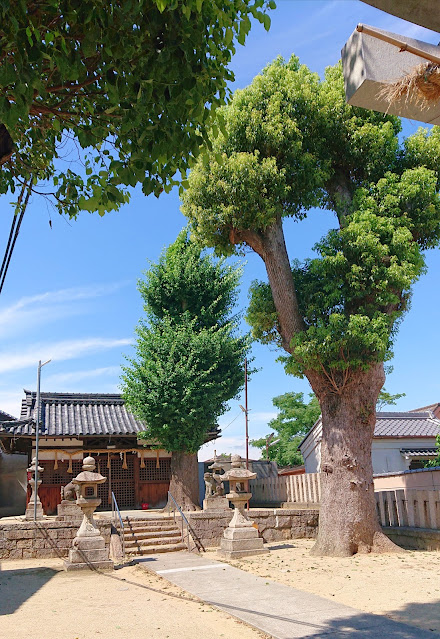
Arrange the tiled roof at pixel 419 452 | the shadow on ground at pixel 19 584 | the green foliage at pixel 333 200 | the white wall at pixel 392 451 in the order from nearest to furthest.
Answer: the shadow on ground at pixel 19 584, the green foliage at pixel 333 200, the tiled roof at pixel 419 452, the white wall at pixel 392 451

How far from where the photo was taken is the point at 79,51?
14.4 feet

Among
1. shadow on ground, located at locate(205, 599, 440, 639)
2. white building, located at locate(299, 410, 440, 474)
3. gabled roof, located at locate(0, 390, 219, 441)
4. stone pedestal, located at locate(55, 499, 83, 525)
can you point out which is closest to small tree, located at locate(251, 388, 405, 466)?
white building, located at locate(299, 410, 440, 474)

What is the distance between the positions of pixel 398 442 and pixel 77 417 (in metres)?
14.6

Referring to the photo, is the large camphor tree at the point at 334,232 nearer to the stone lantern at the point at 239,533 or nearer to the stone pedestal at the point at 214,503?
the stone lantern at the point at 239,533

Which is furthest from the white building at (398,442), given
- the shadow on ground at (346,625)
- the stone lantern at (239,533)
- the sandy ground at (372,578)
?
the shadow on ground at (346,625)

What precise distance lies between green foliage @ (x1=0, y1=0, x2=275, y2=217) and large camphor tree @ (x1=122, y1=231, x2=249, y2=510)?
13.2 metres

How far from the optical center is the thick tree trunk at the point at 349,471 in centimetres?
1118

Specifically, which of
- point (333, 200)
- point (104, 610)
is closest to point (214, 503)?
point (104, 610)

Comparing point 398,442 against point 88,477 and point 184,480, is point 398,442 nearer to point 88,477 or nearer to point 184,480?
point 184,480

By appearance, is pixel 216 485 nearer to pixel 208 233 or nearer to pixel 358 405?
pixel 358 405

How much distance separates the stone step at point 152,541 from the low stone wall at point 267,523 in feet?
1.89

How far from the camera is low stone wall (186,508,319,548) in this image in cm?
1444

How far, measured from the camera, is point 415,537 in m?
12.1

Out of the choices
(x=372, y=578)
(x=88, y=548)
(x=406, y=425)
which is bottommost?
(x=372, y=578)
